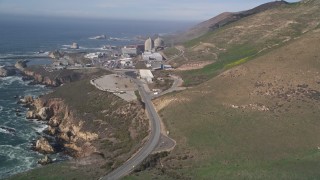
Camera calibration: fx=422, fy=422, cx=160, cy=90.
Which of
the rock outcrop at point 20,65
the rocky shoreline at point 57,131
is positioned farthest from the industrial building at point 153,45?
the rocky shoreline at point 57,131

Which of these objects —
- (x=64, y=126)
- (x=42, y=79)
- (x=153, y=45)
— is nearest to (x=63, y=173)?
(x=64, y=126)

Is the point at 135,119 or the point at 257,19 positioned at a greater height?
the point at 257,19

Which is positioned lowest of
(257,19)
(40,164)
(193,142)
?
(40,164)

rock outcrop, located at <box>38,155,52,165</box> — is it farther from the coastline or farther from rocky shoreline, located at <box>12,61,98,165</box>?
the coastline

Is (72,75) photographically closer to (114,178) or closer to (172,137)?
(172,137)

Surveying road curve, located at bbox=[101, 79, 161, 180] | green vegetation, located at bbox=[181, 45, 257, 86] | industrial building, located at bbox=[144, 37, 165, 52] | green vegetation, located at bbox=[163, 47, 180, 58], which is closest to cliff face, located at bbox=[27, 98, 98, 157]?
road curve, located at bbox=[101, 79, 161, 180]

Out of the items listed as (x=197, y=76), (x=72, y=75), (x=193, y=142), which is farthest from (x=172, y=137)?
(x=72, y=75)

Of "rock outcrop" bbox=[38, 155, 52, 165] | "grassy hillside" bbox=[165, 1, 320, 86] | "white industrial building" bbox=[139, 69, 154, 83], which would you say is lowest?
"rock outcrop" bbox=[38, 155, 52, 165]
